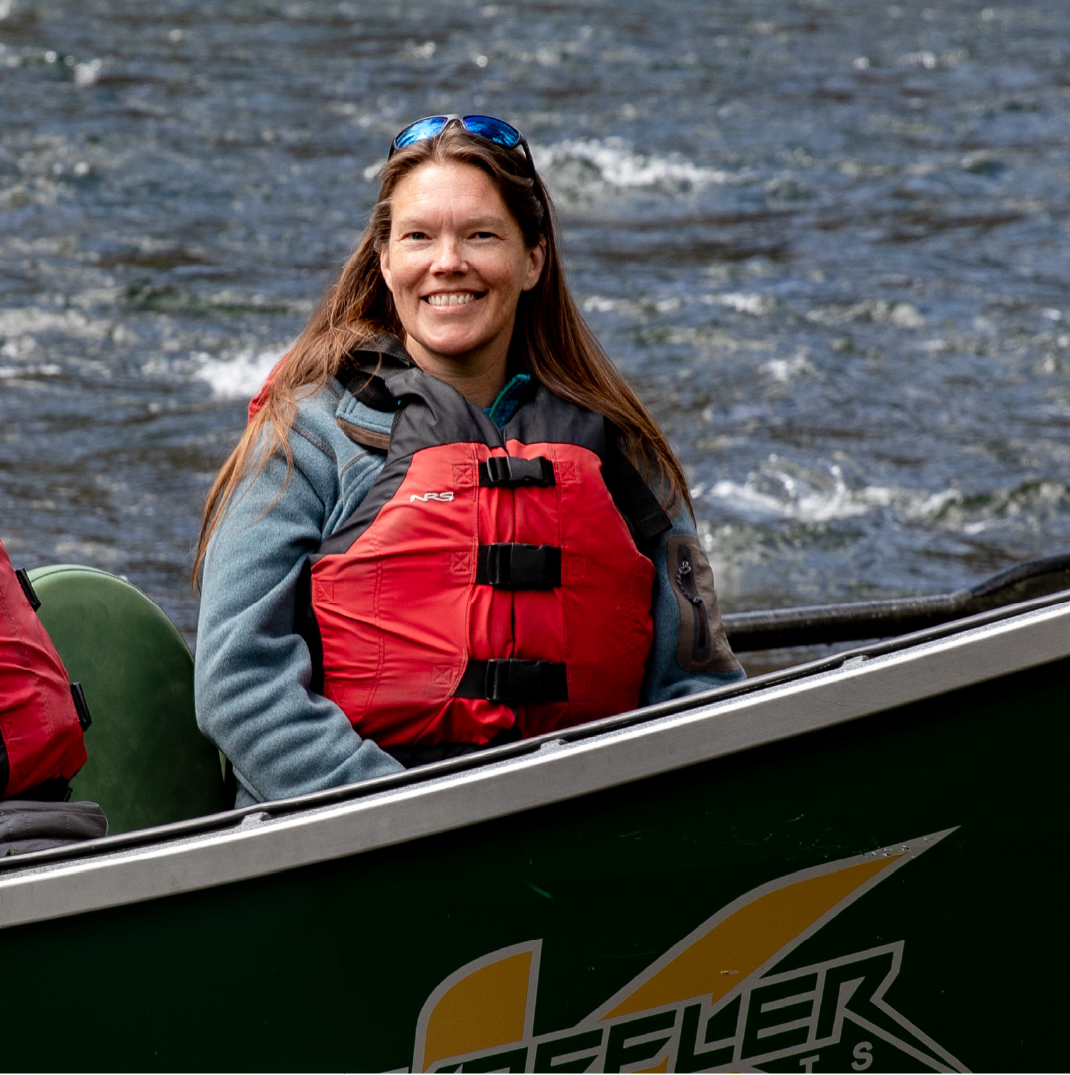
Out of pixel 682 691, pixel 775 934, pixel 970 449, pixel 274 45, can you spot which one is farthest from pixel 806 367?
pixel 274 45

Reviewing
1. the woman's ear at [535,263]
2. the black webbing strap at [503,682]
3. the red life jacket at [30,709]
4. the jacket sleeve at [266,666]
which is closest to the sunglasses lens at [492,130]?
the woman's ear at [535,263]

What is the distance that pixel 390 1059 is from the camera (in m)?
1.55

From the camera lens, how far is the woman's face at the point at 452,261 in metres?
1.85

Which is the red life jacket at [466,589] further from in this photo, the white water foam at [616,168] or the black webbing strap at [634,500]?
the white water foam at [616,168]

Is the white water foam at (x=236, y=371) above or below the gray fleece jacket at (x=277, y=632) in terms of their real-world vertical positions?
below

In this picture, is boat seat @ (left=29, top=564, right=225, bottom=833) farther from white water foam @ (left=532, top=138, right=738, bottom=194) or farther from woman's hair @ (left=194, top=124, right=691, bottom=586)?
white water foam @ (left=532, top=138, right=738, bottom=194)

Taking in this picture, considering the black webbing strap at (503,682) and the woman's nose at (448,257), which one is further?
the woman's nose at (448,257)

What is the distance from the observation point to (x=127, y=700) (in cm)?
191

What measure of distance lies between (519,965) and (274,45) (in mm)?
10426

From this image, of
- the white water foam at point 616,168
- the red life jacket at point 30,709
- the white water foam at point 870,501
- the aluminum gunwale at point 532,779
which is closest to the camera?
the aluminum gunwale at point 532,779

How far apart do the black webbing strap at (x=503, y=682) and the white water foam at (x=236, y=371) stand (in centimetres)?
413

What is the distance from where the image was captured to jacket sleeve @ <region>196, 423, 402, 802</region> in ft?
5.62

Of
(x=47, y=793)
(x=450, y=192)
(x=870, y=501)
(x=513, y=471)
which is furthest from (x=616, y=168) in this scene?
(x=47, y=793)

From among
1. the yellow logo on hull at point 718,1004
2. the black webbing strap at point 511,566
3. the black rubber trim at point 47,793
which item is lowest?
the yellow logo on hull at point 718,1004
